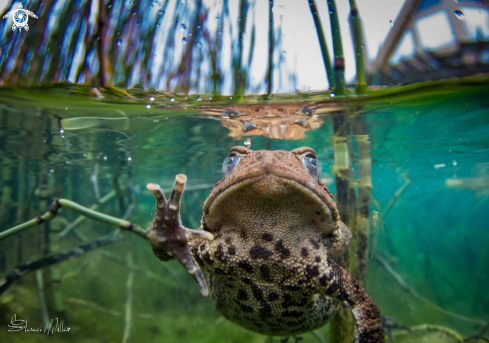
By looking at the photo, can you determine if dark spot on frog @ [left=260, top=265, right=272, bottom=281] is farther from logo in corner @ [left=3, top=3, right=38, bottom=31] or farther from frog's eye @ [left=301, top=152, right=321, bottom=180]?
logo in corner @ [left=3, top=3, right=38, bottom=31]

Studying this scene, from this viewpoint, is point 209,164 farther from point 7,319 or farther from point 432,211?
point 432,211

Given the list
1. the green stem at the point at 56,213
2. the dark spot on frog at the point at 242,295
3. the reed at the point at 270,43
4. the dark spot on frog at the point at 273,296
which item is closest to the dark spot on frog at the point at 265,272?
the dark spot on frog at the point at 273,296

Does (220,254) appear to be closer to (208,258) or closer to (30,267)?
(208,258)

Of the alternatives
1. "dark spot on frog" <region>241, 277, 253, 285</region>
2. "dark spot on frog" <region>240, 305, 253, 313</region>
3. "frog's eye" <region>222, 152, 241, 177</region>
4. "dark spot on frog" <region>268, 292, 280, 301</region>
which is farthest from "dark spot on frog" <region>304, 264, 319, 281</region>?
"frog's eye" <region>222, 152, 241, 177</region>

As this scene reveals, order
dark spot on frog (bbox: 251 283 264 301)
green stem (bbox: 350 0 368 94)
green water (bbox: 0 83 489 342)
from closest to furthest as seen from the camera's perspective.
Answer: dark spot on frog (bbox: 251 283 264 301), green stem (bbox: 350 0 368 94), green water (bbox: 0 83 489 342)

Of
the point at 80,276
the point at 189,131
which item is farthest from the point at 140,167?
the point at 189,131

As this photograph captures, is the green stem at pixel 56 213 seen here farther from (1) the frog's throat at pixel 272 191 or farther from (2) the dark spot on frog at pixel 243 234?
(2) the dark spot on frog at pixel 243 234

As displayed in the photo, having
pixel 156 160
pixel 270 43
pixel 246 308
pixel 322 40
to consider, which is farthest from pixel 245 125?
pixel 156 160
